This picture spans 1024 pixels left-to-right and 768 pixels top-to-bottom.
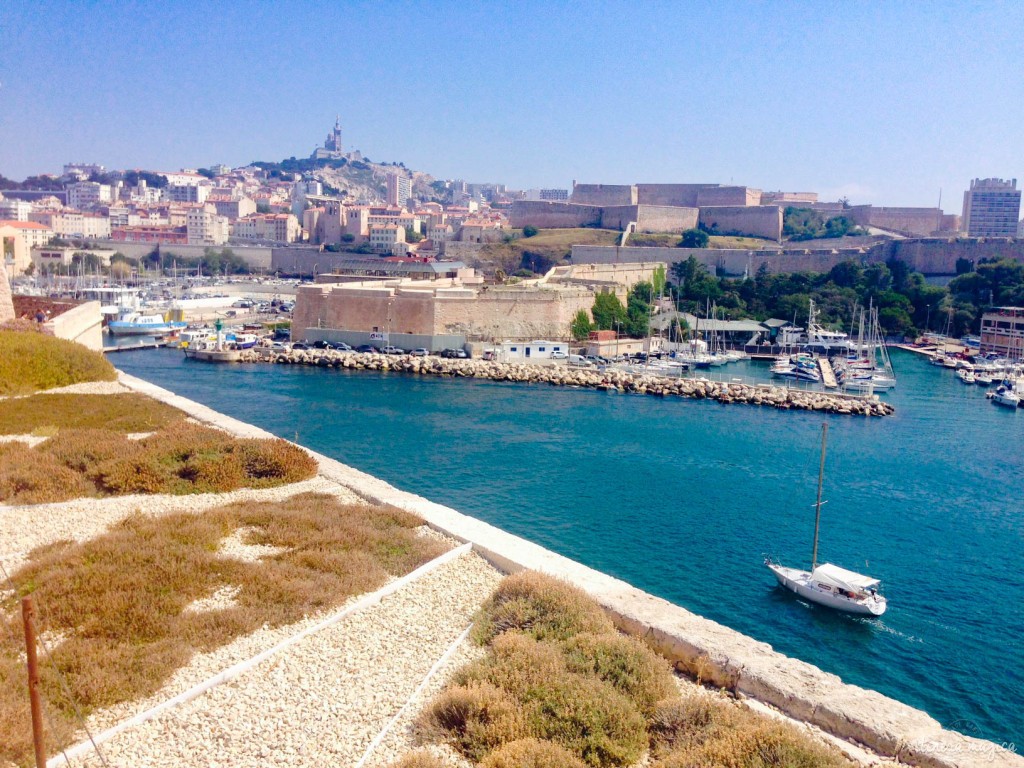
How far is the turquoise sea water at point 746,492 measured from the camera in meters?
6.07

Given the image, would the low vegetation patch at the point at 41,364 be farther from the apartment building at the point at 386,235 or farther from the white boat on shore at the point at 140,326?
the apartment building at the point at 386,235

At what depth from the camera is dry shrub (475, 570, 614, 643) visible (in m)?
3.58

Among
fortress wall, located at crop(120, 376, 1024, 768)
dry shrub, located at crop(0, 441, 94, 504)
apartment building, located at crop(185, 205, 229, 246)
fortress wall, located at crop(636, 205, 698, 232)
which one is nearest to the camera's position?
fortress wall, located at crop(120, 376, 1024, 768)

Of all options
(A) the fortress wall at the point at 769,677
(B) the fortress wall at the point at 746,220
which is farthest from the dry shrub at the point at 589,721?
(B) the fortress wall at the point at 746,220

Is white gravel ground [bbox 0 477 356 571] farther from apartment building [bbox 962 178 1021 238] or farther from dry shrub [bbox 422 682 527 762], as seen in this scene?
apartment building [bbox 962 178 1021 238]

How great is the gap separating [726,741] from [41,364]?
9.55m

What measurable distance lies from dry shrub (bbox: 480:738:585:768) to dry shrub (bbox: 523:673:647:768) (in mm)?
78

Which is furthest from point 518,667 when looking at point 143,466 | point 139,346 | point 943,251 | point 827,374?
point 943,251

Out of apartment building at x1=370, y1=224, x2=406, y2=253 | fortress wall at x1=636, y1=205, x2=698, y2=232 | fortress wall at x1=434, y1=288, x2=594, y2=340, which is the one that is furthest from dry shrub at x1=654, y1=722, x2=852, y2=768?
apartment building at x1=370, y1=224, x2=406, y2=253

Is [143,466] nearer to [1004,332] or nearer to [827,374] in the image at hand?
[827,374]

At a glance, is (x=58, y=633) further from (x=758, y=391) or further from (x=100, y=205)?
(x=100, y=205)

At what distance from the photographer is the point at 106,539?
4.41 metres

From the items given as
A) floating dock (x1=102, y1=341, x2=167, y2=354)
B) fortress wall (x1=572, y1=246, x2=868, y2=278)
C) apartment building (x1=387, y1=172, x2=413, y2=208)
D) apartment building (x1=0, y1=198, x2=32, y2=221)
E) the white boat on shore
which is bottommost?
floating dock (x1=102, y1=341, x2=167, y2=354)

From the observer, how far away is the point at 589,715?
2.88 m
